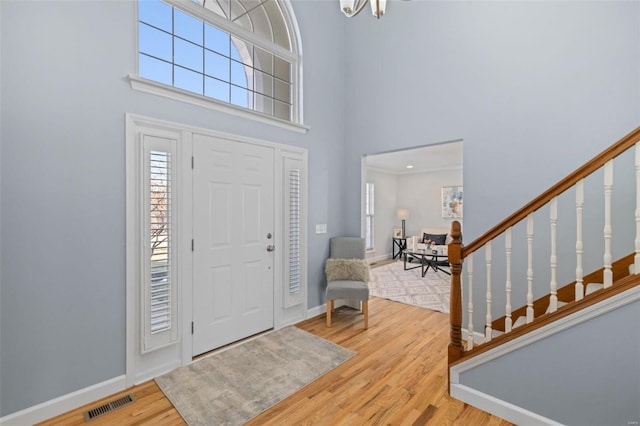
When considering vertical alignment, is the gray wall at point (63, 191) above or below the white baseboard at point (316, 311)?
above

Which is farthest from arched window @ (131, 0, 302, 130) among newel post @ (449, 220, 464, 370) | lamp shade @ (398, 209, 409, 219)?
lamp shade @ (398, 209, 409, 219)

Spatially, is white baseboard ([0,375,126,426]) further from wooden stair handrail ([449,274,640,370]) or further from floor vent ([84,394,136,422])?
wooden stair handrail ([449,274,640,370])

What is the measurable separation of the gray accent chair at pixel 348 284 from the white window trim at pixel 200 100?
1611mm

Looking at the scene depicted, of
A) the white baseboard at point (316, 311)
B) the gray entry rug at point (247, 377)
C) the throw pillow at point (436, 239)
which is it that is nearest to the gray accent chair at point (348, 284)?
the white baseboard at point (316, 311)

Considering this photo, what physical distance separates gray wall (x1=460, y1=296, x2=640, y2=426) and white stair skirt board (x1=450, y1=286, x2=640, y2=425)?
29mm

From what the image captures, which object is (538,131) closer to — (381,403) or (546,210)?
(546,210)

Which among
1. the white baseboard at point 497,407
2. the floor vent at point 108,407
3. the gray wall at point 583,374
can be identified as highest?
the gray wall at point 583,374

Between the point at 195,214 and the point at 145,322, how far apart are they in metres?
0.97

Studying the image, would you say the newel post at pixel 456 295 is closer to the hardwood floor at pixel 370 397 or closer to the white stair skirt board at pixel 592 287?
the hardwood floor at pixel 370 397

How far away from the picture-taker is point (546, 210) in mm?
2486

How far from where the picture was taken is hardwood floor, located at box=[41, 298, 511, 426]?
1.84m

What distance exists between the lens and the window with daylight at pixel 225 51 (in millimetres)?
2418

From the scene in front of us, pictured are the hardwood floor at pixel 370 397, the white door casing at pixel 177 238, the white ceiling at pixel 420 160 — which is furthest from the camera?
the white ceiling at pixel 420 160

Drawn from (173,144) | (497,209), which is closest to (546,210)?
(497,209)
